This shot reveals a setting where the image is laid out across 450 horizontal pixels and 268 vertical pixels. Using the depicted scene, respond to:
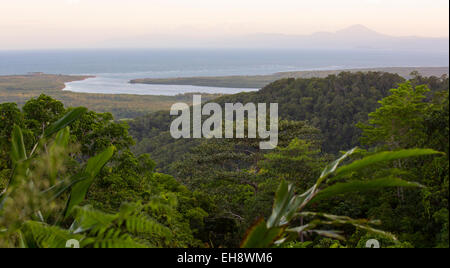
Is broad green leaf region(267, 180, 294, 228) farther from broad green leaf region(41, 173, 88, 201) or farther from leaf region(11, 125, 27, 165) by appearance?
leaf region(11, 125, 27, 165)

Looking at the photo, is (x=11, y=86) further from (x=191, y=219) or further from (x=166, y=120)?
(x=191, y=219)

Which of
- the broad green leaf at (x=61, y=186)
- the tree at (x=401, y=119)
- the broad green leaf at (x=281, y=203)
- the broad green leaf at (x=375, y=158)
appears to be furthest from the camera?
the tree at (x=401, y=119)

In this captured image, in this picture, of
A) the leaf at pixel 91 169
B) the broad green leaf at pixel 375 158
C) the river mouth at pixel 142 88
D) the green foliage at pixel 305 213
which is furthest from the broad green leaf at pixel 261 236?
the river mouth at pixel 142 88

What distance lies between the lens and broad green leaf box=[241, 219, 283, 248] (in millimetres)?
1302

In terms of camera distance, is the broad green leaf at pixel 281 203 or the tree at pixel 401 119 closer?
the broad green leaf at pixel 281 203

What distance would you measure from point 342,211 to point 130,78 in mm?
64927

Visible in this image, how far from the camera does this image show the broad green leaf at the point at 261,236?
1302 millimetres

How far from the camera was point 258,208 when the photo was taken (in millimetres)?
9273

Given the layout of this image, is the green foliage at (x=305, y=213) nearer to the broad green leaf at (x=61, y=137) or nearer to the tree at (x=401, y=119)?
the broad green leaf at (x=61, y=137)

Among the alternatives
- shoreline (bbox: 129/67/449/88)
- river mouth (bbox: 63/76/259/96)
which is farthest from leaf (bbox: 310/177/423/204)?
shoreline (bbox: 129/67/449/88)

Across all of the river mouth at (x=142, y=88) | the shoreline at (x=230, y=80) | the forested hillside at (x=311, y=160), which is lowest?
the forested hillside at (x=311, y=160)

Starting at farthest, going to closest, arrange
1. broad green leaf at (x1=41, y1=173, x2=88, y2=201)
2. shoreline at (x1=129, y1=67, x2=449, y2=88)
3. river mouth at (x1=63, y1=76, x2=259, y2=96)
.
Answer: shoreline at (x1=129, y1=67, x2=449, y2=88)
river mouth at (x1=63, y1=76, x2=259, y2=96)
broad green leaf at (x1=41, y1=173, x2=88, y2=201)

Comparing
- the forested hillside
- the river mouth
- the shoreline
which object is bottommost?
the forested hillside

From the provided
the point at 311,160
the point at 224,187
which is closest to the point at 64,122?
the point at 311,160
